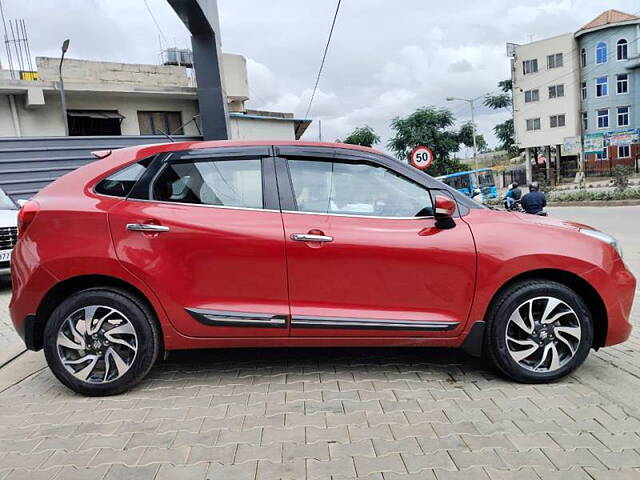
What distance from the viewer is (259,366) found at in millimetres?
3646

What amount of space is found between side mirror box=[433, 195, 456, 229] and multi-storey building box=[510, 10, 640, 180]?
126ft

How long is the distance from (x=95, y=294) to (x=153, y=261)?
439 millimetres

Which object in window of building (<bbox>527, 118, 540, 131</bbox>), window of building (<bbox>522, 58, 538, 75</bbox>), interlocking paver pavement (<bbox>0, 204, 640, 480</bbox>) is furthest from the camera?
window of building (<bbox>527, 118, 540, 131</bbox>)

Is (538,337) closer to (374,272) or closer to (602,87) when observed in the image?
(374,272)

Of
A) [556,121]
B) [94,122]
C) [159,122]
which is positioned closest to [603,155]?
[556,121]

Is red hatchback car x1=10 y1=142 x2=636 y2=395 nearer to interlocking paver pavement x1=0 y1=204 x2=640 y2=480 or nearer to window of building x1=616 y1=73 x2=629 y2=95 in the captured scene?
interlocking paver pavement x1=0 y1=204 x2=640 y2=480

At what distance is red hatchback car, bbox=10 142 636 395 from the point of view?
10.1 feet

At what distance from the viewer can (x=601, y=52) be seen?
124ft

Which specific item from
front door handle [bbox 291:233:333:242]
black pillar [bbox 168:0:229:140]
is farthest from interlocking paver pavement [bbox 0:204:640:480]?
black pillar [bbox 168:0:229:140]

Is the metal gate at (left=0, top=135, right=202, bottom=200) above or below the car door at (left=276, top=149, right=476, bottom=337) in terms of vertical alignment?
above

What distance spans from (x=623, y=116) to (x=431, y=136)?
50.1 feet

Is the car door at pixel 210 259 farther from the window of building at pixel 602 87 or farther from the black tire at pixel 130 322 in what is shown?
the window of building at pixel 602 87

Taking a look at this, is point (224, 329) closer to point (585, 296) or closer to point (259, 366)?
point (259, 366)

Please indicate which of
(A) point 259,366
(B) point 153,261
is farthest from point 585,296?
(B) point 153,261
